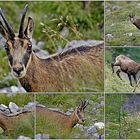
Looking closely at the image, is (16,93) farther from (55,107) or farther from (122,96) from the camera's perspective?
(122,96)

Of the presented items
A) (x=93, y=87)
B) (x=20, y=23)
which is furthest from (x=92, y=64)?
(x=20, y=23)

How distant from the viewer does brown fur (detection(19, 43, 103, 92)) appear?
9.17m

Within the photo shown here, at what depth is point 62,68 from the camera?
365 inches

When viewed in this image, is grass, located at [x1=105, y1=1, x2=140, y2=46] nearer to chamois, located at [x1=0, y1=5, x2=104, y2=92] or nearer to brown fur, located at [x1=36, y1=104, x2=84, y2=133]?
chamois, located at [x1=0, y1=5, x2=104, y2=92]

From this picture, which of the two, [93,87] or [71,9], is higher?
[71,9]

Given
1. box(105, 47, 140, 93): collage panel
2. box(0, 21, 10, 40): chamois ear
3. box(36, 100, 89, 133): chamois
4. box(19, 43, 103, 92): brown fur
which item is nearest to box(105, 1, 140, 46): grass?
box(105, 47, 140, 93): collage panel

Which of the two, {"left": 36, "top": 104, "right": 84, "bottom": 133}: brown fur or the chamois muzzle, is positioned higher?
the chamois muzzle

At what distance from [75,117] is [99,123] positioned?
0.23m

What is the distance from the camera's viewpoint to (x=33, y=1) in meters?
9.68

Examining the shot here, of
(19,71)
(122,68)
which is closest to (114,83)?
(122,68)

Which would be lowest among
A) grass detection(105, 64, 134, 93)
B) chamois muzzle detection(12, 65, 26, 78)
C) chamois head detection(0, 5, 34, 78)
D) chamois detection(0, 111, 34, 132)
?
chamois detection(0, 111, 34, 132)

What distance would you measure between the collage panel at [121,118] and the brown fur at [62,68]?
26 centimetres

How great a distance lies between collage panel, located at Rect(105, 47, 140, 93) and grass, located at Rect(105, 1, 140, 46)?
0.07m

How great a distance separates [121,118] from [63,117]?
551 millimetres
